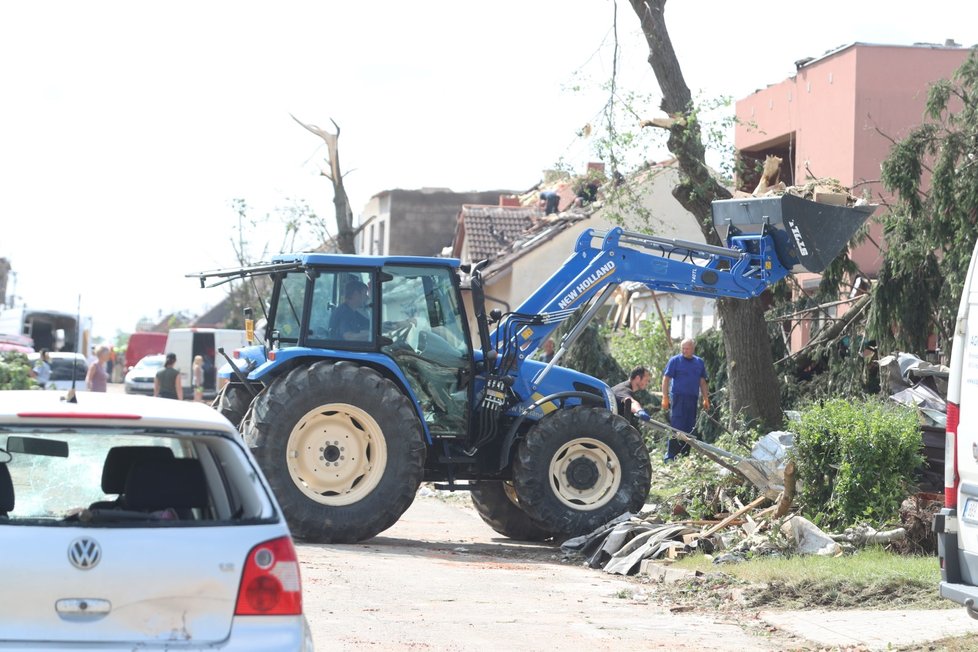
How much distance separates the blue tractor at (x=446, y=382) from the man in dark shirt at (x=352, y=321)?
0.04 feet

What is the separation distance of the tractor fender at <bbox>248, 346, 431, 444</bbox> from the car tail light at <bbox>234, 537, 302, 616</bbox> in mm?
7853

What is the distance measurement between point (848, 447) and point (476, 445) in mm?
3661

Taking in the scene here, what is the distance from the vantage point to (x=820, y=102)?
24453 mm

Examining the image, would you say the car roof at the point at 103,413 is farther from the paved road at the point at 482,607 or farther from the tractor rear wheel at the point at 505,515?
the tractor rear wheel at the point at 505,515

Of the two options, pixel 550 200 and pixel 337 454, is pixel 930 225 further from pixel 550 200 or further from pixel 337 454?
pixel 550 200

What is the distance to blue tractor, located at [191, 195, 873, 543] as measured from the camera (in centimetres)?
1266

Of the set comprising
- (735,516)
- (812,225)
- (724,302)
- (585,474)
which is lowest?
(735,516)

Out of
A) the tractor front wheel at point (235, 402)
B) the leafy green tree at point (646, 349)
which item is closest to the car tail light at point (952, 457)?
the tractor front wheel at point (235, 402)

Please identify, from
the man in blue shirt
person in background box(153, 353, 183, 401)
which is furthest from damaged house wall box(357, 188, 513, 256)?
the man in blue shirt

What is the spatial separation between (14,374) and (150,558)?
18108 millimetres

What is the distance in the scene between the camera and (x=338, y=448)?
1281cm

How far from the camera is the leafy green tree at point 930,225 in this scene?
53.0ft

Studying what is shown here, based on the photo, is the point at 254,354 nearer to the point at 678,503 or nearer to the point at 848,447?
the point at 678,503

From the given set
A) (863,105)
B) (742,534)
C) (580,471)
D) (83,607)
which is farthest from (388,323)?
(863,105)
